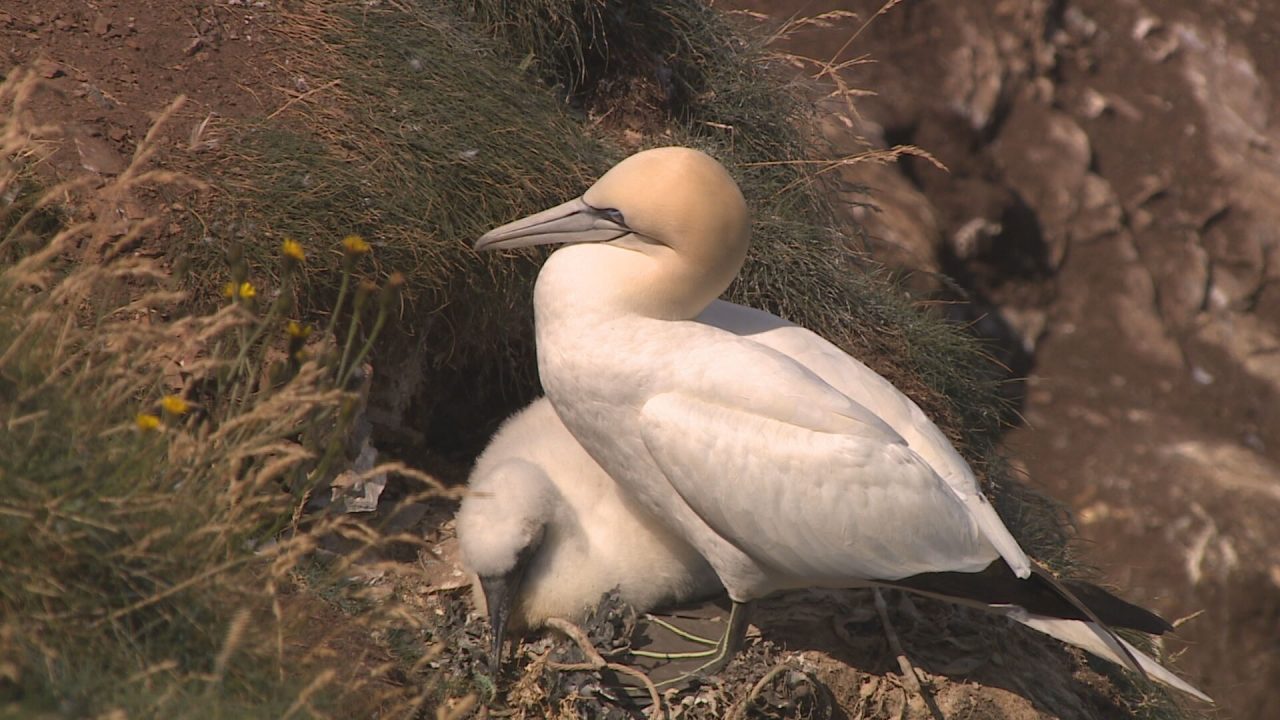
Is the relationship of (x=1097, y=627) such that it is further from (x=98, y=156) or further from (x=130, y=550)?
(x=98, y=156)

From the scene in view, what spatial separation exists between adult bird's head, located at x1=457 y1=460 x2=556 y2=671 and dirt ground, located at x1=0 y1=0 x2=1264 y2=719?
16.1 feet

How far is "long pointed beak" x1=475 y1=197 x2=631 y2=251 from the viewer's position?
11.6 feet

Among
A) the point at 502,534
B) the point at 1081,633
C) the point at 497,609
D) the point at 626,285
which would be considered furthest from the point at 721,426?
the point at 1081,633

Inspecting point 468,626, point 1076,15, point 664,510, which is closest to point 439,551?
point 468,626

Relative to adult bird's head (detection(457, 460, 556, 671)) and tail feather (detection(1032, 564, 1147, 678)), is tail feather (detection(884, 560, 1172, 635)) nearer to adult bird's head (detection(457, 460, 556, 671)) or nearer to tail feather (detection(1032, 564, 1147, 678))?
tail feather (detection(1032, 564, 1147, 678))

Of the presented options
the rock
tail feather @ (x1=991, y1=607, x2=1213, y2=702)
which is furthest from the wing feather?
the rock

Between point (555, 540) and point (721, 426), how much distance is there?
0.72 meters

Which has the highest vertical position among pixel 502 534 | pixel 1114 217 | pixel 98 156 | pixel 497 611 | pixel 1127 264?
pixel 98 156

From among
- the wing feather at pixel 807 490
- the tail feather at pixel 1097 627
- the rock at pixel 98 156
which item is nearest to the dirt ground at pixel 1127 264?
the tail feather at pixel 1097 627

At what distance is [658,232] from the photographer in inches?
135

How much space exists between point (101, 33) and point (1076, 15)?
731cm

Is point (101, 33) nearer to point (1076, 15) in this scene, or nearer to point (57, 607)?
point (57, 607)

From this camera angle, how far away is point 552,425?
13.0 feet

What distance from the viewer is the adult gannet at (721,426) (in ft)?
10.8
